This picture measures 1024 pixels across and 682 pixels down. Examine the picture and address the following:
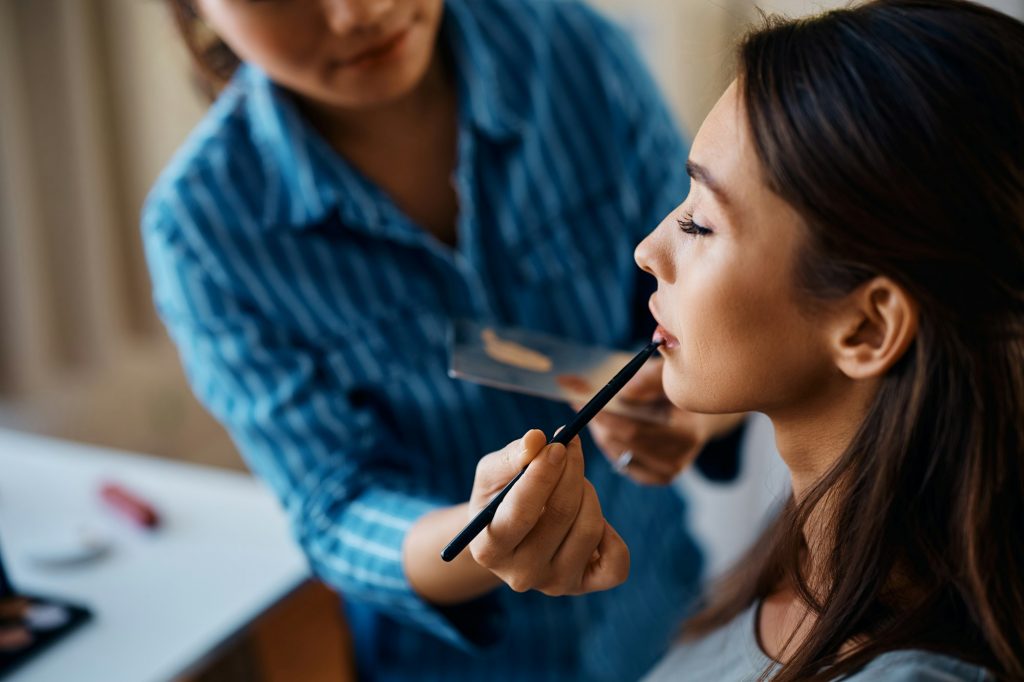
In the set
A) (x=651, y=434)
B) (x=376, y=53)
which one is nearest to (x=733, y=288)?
(x=651, y=434)

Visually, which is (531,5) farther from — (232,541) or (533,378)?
(232,541)

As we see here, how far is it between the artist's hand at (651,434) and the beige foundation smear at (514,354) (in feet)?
0.22

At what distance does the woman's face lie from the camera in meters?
A: 0.56

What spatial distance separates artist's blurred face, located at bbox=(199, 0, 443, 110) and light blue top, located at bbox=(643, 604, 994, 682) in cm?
51

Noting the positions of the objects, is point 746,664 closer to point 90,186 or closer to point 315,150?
point 315,150

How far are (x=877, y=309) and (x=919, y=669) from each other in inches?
7.5

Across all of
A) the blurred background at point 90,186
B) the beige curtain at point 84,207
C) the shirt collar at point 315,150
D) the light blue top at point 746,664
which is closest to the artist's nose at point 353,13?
the shirt collar at point 315,150

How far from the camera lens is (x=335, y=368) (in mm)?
921

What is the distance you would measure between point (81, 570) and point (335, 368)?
1.36ft

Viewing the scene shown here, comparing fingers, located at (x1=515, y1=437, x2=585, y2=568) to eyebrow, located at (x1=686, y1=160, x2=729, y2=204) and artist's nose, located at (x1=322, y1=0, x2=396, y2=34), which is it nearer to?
eyebrow, located at (x1=686, y1=160, x2=729, y2=204)

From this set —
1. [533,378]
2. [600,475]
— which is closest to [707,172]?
[533,378]

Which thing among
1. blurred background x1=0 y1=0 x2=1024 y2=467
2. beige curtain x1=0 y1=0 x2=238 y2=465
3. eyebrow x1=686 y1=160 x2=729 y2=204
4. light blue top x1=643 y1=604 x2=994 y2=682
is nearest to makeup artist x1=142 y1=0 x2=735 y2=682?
light blue top x1=643 y1=604 x2=994 y2=682

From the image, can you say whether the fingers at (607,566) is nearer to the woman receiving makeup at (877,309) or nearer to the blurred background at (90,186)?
the woman receiving makeup at (877,309)

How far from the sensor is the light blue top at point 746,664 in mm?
528
